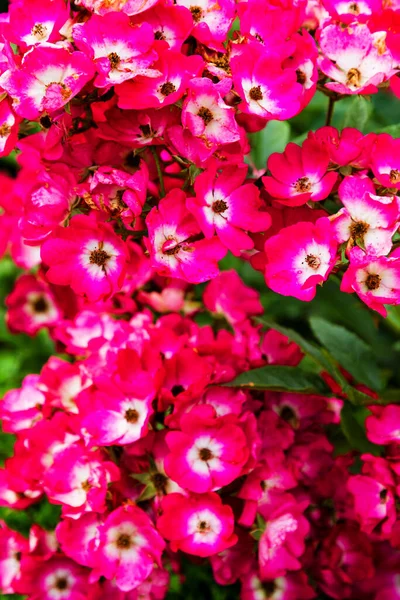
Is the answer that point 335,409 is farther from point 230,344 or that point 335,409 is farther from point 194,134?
point 194,134

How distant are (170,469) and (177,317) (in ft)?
0.82

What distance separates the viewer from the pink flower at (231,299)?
114 centimetres

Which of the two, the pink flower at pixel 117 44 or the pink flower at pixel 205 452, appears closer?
the pink flower at pixel 117 44

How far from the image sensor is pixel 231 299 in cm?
116

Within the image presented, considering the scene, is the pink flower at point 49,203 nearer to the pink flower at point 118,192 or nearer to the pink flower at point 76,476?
the pink flower at point 118,192

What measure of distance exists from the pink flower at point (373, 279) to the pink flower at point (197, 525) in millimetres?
296

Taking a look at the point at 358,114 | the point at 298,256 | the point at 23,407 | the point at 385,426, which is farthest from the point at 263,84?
the point at 23,407

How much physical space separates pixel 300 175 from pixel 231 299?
0.37 m

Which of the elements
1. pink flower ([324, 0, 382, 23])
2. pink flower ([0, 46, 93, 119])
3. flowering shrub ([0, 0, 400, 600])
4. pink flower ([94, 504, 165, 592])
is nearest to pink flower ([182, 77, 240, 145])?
flowering shrub ([0, 0, 400, 600])

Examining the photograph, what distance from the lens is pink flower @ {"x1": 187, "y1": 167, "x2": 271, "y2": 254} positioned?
772 millimetres

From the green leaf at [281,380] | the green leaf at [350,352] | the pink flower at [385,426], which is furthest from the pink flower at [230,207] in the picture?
the green leaf at [350,352]

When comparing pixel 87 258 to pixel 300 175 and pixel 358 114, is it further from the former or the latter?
pixel 358 114

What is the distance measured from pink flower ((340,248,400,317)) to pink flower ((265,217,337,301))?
3 centimetres

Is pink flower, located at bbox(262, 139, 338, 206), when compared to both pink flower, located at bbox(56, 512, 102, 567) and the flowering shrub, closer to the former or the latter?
the flowering shrub
